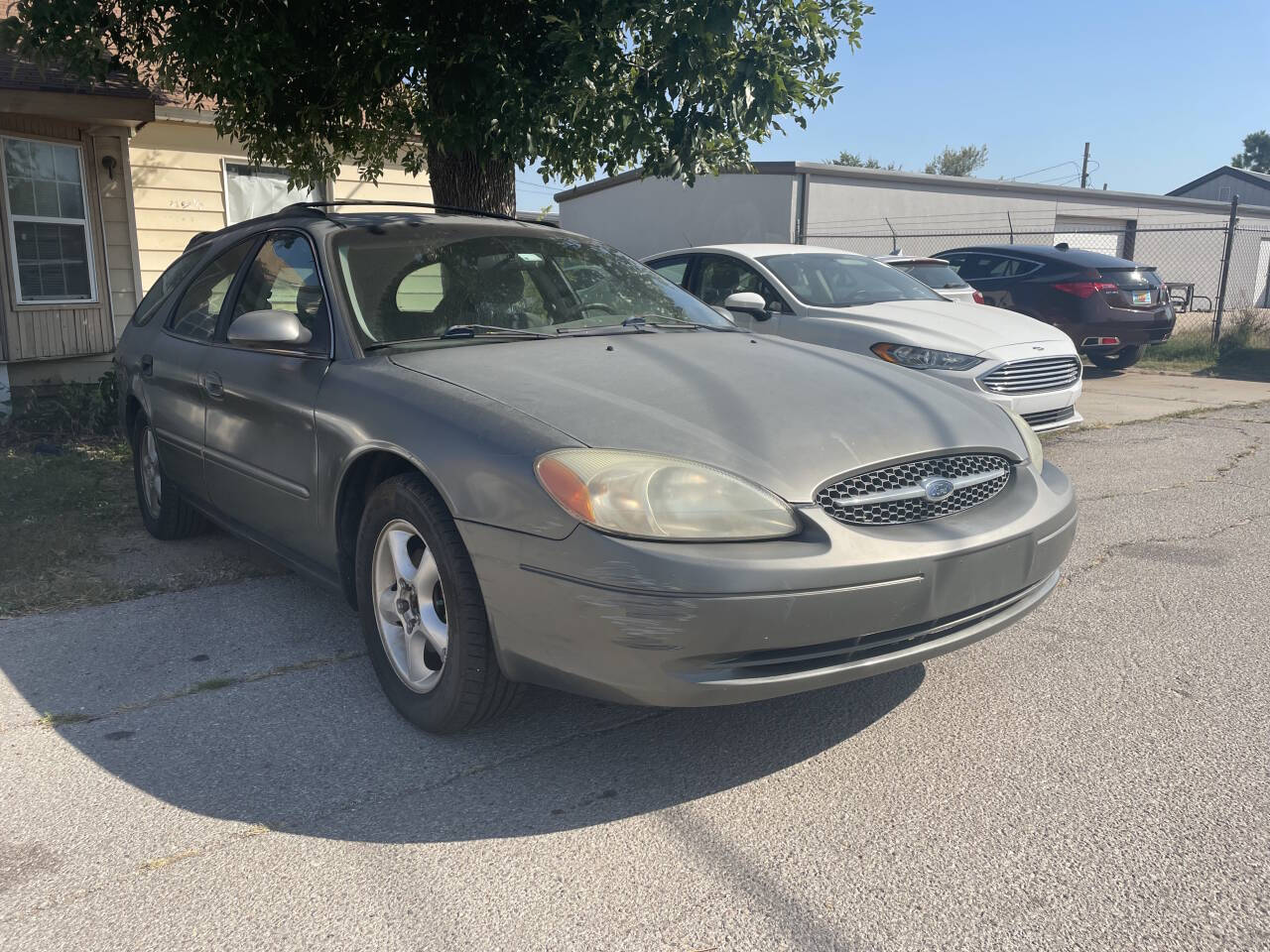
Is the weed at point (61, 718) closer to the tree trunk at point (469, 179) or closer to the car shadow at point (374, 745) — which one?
the car shadow at point (374, 745)

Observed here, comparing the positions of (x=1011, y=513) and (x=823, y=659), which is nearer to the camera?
(x=823, y=659)

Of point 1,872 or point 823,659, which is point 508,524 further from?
point 1,872

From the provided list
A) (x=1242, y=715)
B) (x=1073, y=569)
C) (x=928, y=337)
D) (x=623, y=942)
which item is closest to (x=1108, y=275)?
(x=928, y=337)

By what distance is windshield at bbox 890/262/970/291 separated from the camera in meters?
10.7

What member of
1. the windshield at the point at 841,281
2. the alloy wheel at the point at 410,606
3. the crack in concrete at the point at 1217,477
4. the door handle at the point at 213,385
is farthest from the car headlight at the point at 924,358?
the alloy wheel at the point at 410,606

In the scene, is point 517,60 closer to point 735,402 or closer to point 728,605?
point 735,402

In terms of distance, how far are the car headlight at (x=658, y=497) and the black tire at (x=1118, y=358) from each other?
1148 cm

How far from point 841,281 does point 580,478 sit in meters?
6.00

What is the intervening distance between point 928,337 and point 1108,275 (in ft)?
19.5

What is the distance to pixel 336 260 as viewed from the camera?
12.6ft

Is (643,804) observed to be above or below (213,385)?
below

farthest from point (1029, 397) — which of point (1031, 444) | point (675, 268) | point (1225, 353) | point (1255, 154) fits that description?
point (1255, 154)

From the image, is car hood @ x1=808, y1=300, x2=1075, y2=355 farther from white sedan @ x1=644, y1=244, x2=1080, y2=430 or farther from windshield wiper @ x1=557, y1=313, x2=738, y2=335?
windshield wiper @ x1=557, y1=313, x2=738, y2=335

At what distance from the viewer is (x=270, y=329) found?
354 centimetres
